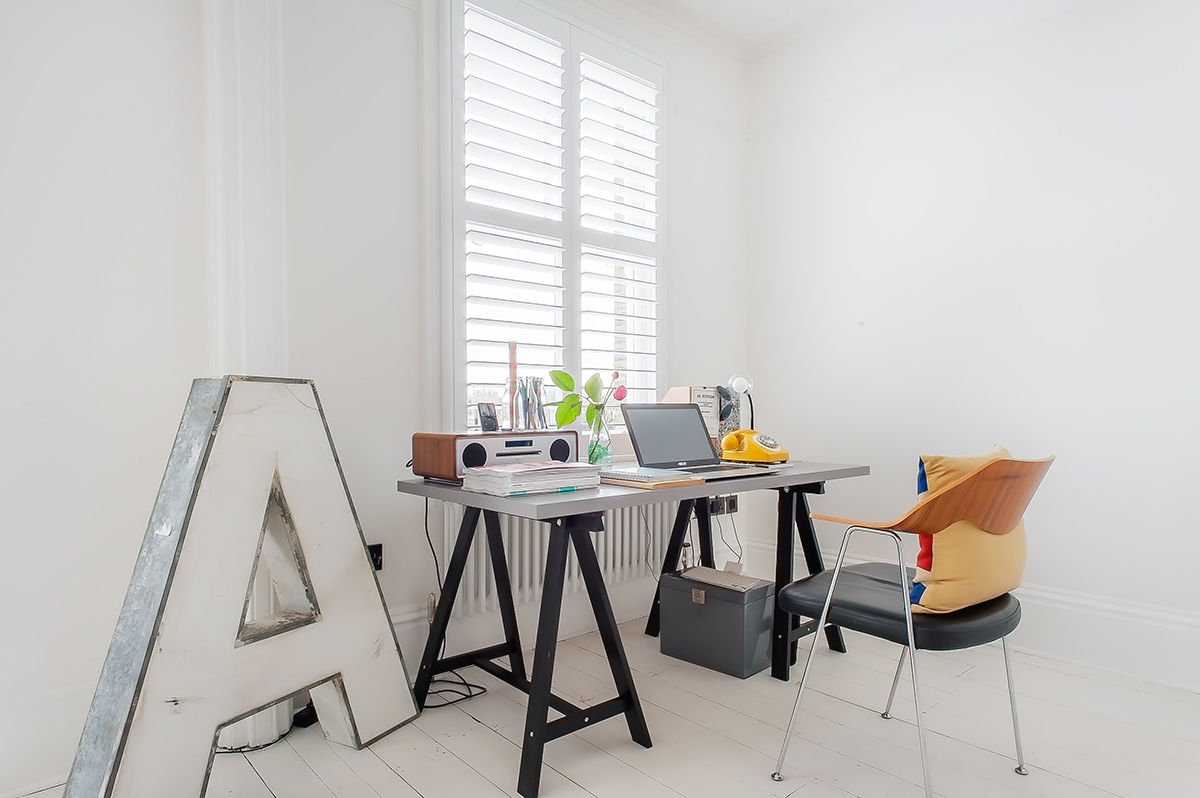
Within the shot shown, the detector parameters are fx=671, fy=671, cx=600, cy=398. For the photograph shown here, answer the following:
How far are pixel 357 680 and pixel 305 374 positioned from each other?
3.05 ft

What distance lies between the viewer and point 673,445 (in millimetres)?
2418

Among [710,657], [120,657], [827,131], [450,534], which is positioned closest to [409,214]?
[450,534]

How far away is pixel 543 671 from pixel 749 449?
127 centimetres

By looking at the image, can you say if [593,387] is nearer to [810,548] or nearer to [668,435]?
[668,435]

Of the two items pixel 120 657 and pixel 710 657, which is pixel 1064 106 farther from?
pixel 120 657

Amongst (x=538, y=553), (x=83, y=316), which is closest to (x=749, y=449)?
(x=538, y=553)

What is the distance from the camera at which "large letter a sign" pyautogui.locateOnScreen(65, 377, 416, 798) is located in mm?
1456

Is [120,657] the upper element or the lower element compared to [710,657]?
upper

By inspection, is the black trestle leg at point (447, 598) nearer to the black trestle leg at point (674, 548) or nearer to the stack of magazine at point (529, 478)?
the stack of magazine at point (529, 478)

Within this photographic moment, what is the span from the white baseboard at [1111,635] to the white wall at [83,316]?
3.12 m

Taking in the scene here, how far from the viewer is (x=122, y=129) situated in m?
1.82

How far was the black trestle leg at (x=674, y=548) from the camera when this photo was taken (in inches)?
109

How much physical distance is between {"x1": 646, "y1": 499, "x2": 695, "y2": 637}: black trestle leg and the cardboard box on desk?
33 cm

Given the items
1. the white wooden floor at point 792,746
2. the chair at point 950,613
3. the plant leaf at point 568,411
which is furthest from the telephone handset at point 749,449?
the chair at point 950,613
